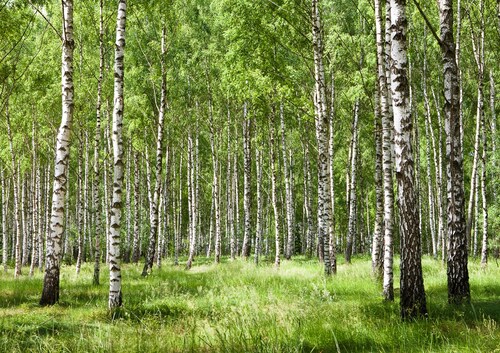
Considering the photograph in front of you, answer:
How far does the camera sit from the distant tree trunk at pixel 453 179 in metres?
7.57

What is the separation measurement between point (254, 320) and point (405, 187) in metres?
2.86

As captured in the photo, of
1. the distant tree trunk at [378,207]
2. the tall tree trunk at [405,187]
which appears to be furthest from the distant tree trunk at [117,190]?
the distant tree trunk at [378,207]

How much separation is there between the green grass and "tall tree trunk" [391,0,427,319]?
37 cm

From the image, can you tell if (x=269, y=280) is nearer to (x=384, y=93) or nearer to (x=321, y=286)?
(x=321, y=286)

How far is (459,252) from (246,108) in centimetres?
1731

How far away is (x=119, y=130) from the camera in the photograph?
8.68m

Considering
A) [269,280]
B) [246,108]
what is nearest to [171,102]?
[246,108]

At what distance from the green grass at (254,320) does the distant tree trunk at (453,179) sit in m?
0.53

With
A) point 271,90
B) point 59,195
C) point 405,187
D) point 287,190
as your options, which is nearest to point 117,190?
point 59,195

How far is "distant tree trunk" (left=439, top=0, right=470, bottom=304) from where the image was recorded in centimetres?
757

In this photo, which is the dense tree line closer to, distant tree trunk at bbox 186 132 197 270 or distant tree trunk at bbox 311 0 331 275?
distant tree trunk at bbox 311 0 331 275

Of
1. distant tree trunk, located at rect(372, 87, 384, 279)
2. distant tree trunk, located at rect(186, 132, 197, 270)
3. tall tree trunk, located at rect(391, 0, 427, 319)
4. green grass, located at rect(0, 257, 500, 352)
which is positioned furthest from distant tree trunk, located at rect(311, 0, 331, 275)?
distant tree trunk, located at rect(186, 132, 197, 270)

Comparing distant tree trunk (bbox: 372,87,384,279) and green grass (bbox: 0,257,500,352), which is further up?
distant tree trunk (bbox: 372,87,384,279)

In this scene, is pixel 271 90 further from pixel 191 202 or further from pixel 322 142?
pixel 191 202
